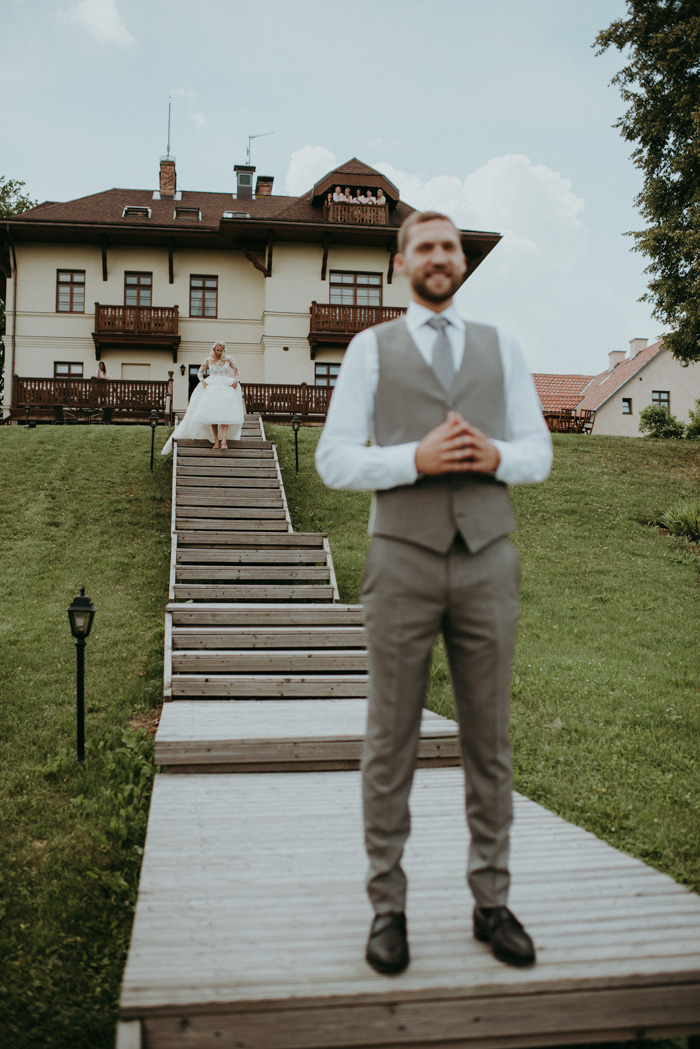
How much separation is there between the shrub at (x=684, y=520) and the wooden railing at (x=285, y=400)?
13.0 m

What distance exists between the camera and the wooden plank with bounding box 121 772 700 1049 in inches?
92.6

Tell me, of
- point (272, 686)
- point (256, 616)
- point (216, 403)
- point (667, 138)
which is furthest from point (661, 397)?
point (272, 686)

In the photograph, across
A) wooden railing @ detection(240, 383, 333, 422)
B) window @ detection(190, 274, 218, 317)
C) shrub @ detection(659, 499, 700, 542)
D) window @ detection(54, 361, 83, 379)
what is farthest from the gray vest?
window @ detection(54, 361, 83, 379)

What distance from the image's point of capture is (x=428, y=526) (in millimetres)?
2398

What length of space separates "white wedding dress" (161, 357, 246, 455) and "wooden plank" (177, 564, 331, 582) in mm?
5225

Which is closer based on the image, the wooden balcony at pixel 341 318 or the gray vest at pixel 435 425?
the gray vest at pixel 435 425

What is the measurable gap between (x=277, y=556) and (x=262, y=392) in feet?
50.6

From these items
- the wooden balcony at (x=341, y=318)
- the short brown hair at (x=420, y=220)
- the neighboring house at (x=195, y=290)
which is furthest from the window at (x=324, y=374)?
the short brown hair at (x=420, y=220)

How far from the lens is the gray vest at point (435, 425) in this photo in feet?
7.89

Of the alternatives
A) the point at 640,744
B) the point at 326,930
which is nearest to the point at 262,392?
the point at 640,744

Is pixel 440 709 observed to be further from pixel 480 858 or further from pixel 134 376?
pixel 134 376

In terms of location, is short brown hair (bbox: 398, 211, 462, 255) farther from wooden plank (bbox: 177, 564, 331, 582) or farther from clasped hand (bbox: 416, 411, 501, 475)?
wooden plank (bbox: 177, 564, 331, 582)

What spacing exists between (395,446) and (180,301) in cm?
2719

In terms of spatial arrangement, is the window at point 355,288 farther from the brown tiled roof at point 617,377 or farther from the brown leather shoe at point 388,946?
the brown leather shoe at point 388,946
